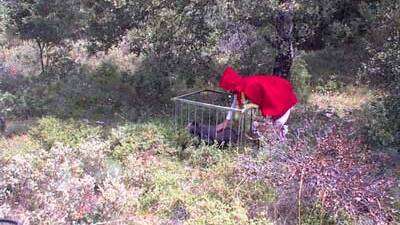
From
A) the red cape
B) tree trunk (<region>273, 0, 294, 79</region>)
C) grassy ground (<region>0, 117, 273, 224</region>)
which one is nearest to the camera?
grassy ground (<region>0, 117, 273, 224</region>)

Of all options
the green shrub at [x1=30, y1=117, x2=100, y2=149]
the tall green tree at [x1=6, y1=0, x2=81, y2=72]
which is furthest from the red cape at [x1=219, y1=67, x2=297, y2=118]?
the tall green tree at [x1=6, y1=0, x2=81, y2=72]

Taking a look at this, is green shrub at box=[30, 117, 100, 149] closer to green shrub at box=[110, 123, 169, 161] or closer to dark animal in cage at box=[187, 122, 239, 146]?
green shrub at box=[110, 123, 169, 161]

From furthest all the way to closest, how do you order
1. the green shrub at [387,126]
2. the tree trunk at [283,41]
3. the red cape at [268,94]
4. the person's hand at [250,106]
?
the tree trunk at [283,41] → the person's hand at [250,106] → the red cape at [268,94] → the green shrub at [387,126]

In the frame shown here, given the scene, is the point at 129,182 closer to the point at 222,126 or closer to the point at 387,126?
the point at 222,126

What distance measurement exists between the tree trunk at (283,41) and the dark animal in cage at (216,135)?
1811 millimetres

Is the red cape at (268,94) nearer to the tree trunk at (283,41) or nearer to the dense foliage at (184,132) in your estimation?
the dense foliage at (184,132)

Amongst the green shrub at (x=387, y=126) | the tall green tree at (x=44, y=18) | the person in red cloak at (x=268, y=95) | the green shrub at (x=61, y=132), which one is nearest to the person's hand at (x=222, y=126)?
the person in red cloak at (x=268, y=95)

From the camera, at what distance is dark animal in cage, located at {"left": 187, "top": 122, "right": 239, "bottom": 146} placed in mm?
6688

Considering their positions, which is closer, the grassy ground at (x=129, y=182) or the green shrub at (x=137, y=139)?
the grassy ground at (x=129, y=182)

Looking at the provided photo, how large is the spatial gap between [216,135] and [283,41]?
85.3 inches

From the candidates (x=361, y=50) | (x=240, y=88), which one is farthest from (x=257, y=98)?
(x=361, y=50)

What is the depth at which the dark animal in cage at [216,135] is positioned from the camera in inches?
263

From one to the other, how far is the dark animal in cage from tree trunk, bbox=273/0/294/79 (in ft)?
5.94

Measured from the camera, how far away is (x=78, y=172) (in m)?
4.98
